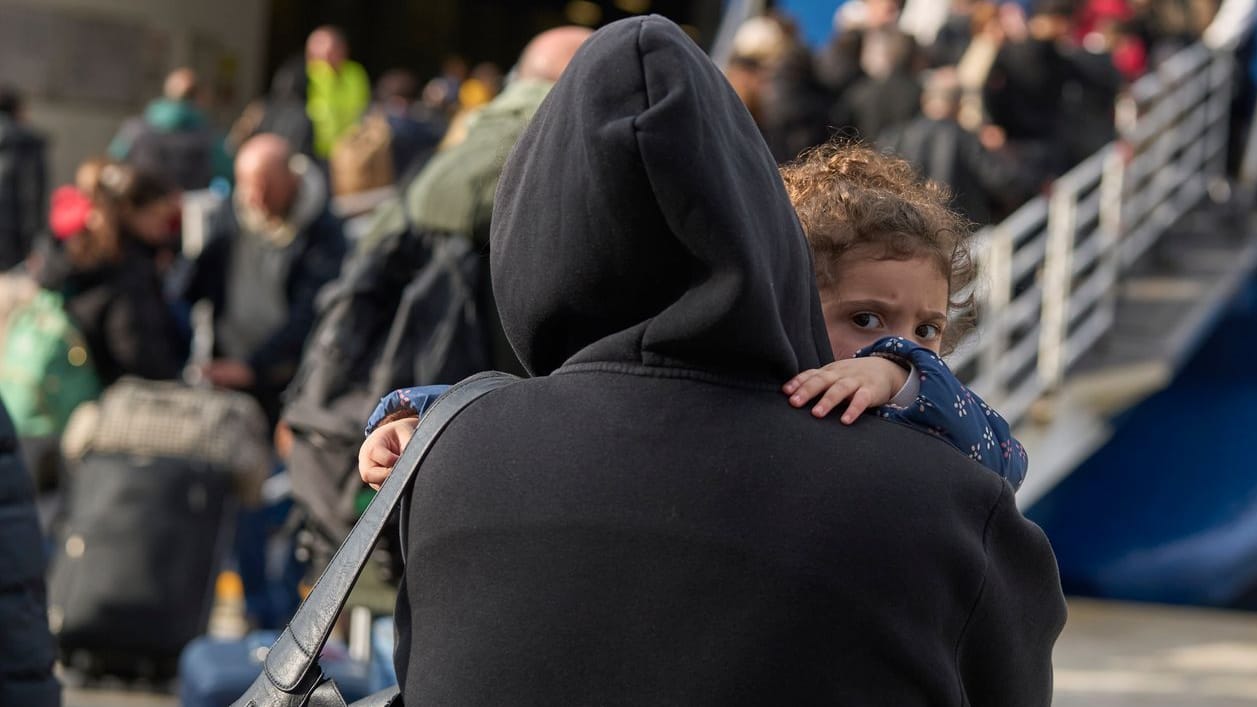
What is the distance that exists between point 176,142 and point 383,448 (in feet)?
A: 28.5

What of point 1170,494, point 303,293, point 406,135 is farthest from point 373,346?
point 406,135

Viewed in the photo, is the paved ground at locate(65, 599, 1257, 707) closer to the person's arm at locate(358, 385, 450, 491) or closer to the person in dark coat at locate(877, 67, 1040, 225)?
the person in dark coat at locate(877, 67, 1040, 225)

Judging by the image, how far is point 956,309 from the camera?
92.3 inches

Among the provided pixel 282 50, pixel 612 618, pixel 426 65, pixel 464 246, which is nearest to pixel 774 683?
pixel 612 618

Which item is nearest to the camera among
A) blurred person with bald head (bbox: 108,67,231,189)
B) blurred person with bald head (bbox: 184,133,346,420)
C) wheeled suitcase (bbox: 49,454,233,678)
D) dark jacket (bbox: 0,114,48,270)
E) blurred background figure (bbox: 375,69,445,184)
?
wheeled suitcase (bbox: 49,454,233,678)

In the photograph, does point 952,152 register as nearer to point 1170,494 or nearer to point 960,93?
point 960,93

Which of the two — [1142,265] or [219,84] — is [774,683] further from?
[219,84]

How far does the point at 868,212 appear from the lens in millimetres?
1996

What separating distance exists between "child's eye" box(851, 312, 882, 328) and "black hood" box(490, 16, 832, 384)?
42 centimetres

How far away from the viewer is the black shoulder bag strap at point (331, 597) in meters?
1.59

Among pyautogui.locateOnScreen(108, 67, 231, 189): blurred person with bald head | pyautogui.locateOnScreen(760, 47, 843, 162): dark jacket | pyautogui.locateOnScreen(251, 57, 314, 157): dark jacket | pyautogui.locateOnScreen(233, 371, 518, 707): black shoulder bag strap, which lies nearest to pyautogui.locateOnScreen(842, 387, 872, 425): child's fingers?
pyautogui.locateOnScreen(233, 371, 518, 707): black shoulder bag strap

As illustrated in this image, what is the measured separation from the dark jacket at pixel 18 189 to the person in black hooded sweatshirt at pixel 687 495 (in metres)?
10.3

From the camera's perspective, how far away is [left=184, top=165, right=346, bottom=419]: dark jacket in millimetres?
6449

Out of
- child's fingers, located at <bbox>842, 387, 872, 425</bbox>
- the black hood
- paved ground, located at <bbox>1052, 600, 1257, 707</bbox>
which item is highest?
the black hood
